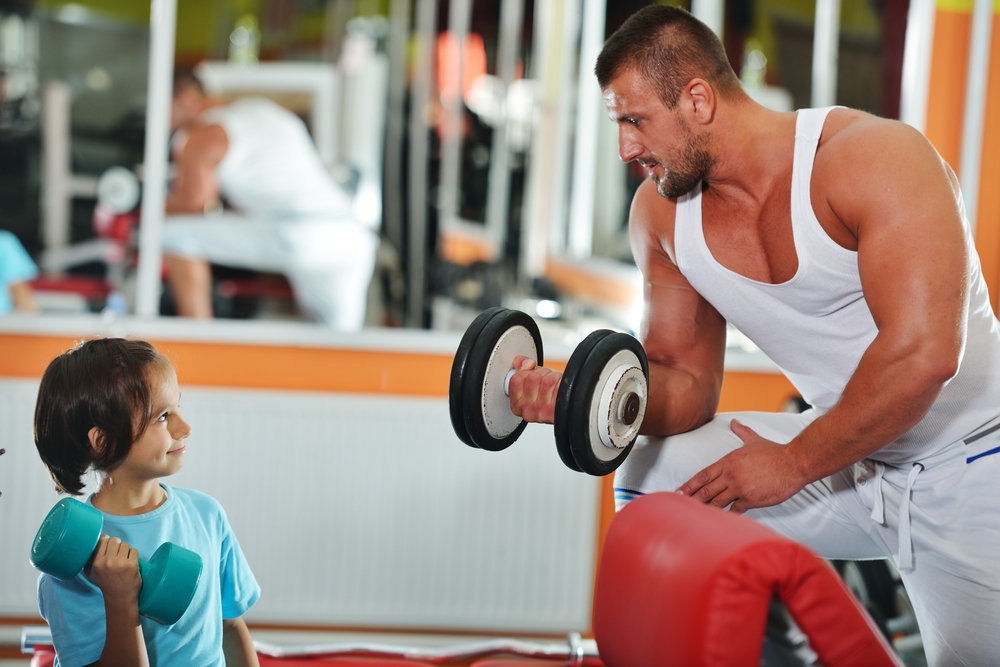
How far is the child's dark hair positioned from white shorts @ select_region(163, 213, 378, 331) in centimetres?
157

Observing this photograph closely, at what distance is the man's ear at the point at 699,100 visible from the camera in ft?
4.60

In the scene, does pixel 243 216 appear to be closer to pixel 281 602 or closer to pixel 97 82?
pixel 281 602

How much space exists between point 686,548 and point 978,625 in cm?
68

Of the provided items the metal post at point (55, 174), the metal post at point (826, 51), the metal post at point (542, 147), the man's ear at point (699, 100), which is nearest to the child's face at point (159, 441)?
the man's ear at point (699, 100)

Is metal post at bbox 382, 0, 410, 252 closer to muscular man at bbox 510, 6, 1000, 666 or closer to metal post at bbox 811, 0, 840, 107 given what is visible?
metal post at bbox 811, 0, 840, 107

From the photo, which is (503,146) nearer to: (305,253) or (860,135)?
(305,253)

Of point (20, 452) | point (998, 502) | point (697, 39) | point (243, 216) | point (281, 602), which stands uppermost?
point (697, 39)

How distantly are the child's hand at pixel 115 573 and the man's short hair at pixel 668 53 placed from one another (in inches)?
37.0

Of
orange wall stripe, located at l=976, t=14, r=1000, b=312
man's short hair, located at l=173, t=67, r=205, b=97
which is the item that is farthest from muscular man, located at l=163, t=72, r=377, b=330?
orange wall stripe, located at l=976, t=14, r=1000, b=312

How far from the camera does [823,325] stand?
1.46 meters

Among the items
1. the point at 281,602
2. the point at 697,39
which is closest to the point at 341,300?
the point at 281,602

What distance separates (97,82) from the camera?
525cm

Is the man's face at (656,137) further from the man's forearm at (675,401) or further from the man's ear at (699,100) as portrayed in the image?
the man's forearm at (675,401)

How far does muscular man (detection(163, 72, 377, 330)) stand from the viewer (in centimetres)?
280
